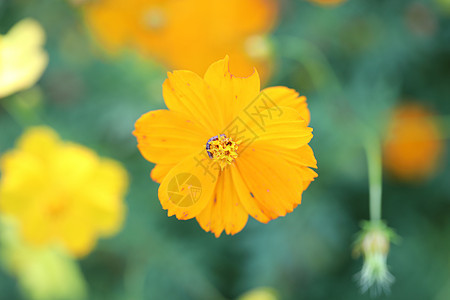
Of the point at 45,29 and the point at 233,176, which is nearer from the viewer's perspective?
the point at 233,176

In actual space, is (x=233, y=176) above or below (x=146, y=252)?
above

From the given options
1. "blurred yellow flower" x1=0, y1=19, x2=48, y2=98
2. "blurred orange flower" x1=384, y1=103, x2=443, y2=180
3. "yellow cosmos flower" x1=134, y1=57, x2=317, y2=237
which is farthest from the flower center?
"blurred orange flower" x1=384, y1=103, x2=443, y2=180

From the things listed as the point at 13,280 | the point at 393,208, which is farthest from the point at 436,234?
the point at 13,280

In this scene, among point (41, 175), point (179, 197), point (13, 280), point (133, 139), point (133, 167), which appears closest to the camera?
point (179, 197)

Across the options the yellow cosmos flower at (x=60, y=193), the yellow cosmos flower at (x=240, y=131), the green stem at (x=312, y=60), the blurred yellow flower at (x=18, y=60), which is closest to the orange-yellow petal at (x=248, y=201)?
the yellow cosmos flower at (x=240, y=131)

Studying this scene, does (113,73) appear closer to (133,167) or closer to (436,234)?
(133,167)

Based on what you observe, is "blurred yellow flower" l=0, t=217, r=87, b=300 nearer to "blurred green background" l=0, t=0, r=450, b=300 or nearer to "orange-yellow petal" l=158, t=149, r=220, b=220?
"blurred green background" l=0, t=0, r=450, b=300
